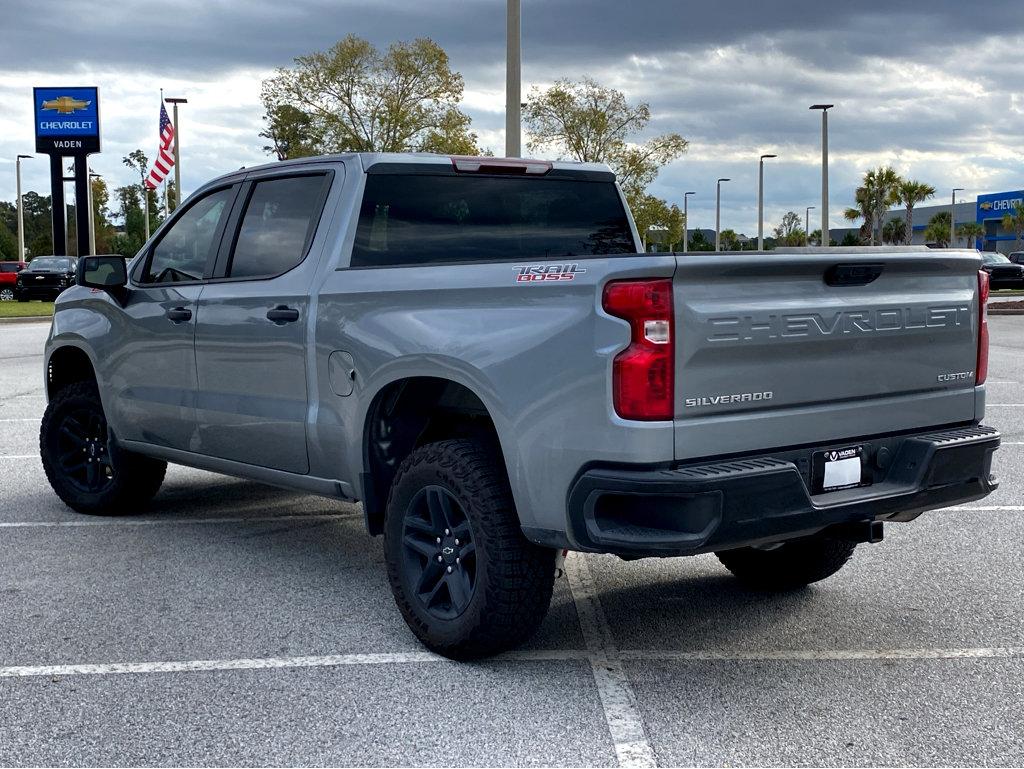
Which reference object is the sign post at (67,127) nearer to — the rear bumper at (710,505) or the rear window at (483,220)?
the rear window at (483,220)

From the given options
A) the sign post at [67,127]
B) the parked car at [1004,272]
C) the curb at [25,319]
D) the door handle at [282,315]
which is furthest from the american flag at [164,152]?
the door handle at [282,315]

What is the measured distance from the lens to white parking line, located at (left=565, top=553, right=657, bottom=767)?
3730mm

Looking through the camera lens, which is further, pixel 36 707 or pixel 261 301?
pixel 261 301

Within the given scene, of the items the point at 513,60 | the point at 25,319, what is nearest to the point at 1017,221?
the point at 25,319

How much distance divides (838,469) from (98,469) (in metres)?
4.66

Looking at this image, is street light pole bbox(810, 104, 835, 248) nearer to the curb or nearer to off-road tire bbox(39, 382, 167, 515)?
the curb

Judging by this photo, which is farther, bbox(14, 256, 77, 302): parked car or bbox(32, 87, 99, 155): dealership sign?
bbox(32, 87, 99, 155): dealership sign

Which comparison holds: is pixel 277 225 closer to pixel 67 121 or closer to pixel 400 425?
pixel 400 425

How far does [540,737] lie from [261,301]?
261cm

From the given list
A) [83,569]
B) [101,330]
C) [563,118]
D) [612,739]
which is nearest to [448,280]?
[612,739]

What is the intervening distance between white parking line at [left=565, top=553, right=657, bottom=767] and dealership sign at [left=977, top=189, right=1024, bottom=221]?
88.5m

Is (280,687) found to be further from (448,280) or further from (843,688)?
(843,688)

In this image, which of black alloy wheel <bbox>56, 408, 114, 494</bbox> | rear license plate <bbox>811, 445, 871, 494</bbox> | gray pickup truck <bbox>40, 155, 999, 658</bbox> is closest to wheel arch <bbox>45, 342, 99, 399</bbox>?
black alloy wheel <bbox>56, 408, 114, 494</bbox>

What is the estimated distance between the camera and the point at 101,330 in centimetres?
693
